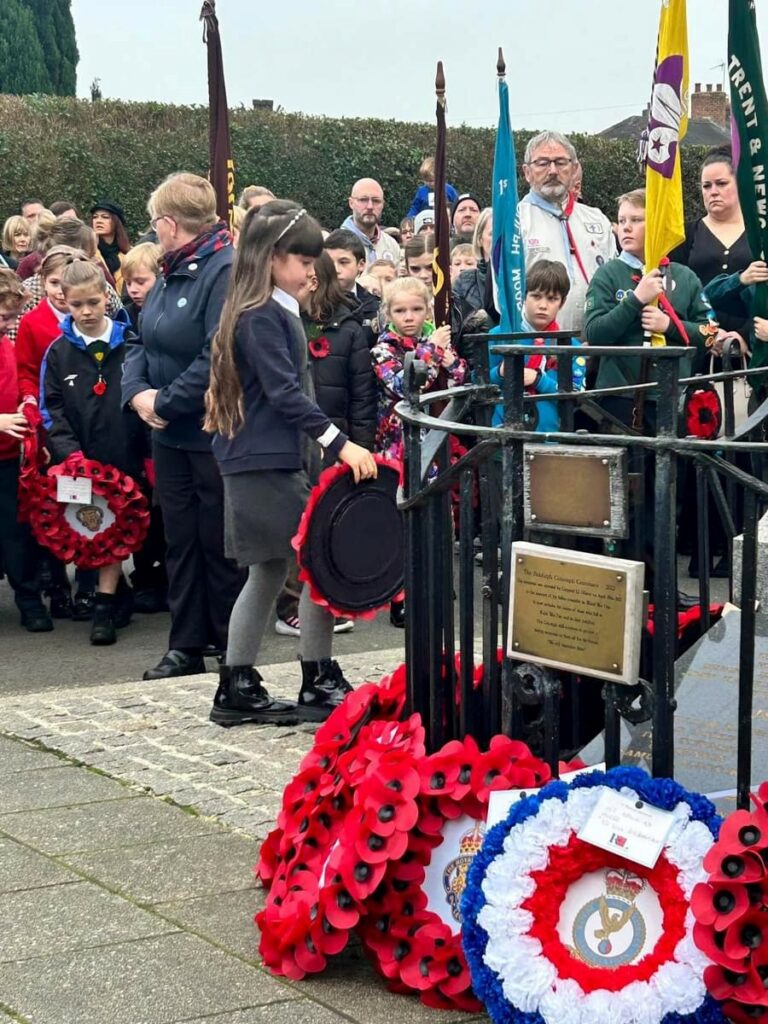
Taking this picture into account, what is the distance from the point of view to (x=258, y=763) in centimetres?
551

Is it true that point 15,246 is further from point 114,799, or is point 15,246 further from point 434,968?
point 434,968

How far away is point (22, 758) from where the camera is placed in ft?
18.4

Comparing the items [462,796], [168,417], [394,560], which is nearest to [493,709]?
[462,796]

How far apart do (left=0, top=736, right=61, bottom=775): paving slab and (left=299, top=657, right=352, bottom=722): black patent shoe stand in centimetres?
95

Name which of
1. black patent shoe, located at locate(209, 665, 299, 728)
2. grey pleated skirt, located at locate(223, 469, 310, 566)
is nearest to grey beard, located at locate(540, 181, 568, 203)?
grey pleated skirt, located at locate(223, 469, 310, 566)

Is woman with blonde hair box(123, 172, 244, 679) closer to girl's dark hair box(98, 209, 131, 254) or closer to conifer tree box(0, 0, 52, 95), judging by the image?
girl's dark hair box(98, 209, 131, 254)

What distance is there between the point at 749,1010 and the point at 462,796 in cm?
80

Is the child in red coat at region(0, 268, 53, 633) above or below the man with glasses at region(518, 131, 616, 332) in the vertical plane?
below

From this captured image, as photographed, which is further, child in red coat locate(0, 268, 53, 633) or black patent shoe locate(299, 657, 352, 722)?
child in red coat locate(0, 268, 53, 633)

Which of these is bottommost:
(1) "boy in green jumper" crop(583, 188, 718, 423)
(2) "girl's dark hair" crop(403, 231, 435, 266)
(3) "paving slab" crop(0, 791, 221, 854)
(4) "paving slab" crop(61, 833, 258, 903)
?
(4) "paving slab" crop(61, 833, 258, 903)

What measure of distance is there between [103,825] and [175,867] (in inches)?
18.4

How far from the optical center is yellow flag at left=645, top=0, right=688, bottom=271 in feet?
21.9

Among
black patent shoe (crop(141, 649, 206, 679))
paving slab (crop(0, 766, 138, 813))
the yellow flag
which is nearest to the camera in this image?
paving slab (crop(0, 766, 138, 813))

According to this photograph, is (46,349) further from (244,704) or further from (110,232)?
(110,232)
